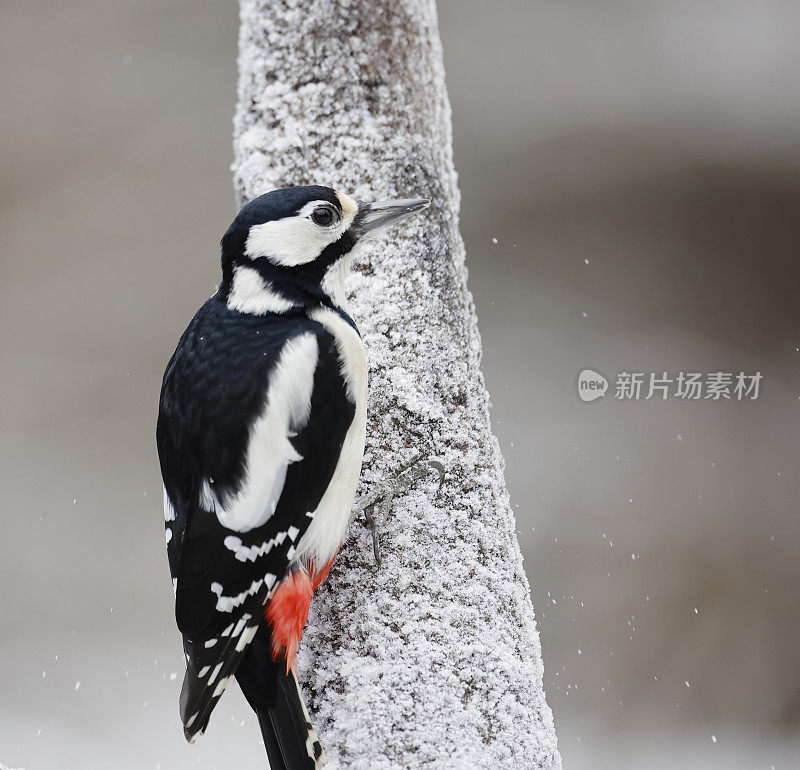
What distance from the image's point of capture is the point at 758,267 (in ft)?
8.11

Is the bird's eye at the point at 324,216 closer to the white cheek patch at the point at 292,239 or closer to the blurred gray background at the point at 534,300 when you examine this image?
the white cheek patch at the point at 292,239

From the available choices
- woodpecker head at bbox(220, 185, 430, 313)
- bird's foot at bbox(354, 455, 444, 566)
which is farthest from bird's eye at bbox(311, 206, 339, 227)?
bird's foot at bbox(354, 455, 444, 566)

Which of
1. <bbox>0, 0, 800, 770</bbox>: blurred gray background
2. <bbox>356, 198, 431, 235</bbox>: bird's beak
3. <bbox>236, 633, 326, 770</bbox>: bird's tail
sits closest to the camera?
<bbox>236, 633, 326, 770</bbox>: bird's tail

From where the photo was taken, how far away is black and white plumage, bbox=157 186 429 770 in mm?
887

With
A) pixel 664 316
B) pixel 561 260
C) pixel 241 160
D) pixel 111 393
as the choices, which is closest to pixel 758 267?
pixel 664 316

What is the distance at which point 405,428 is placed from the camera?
40.5 inches

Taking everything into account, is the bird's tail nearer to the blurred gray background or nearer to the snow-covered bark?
the snow-covered bark

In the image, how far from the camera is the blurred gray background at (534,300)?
2.44 m

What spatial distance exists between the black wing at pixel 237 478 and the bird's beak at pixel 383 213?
0.49 ft

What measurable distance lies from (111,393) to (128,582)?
581 mm

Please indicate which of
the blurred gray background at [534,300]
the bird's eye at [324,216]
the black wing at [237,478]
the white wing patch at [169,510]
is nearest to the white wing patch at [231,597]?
the black wing at [237,478]

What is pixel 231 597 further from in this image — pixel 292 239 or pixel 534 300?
pixel 534 300

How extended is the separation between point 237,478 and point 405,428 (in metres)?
0.23

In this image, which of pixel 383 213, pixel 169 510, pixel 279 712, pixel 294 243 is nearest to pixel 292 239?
pixel 294 243
